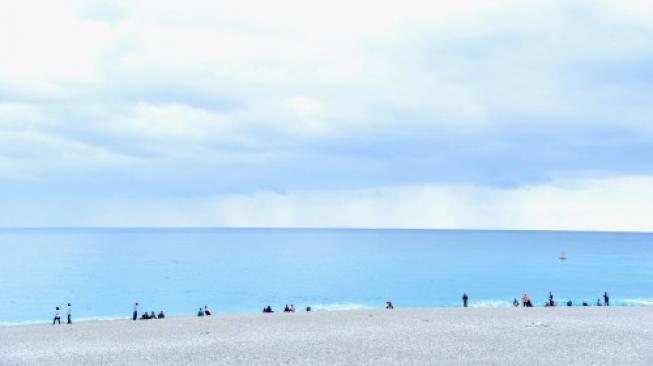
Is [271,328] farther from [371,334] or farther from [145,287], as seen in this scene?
[145,287]

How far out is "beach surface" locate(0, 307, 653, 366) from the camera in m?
17.9

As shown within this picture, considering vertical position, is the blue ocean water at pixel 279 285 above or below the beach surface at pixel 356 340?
above

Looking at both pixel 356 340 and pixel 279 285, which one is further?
pixel 279 285

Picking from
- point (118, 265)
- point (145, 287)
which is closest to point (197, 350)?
point (145, 287)

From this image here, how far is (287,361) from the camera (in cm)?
1741

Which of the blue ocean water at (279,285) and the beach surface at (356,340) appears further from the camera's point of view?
the blue ocean water at (279,285)

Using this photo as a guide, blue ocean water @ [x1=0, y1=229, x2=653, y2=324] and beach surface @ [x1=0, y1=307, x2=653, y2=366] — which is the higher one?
blue ocean water @ [x1=0, y1=229, x2=653, y2=324]

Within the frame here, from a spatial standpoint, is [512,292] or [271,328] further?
[512,292]

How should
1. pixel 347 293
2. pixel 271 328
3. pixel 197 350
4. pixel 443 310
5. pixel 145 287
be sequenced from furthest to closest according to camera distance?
pixel 145 287 < pixel 347 293 < pixel 443 310 < pixel 271 328 < pixel 197 350

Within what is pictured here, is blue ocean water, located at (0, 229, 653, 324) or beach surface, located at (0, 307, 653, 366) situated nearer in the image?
beach surface, located at (0, 307, 653, 366)

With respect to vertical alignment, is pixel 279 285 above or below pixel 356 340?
above

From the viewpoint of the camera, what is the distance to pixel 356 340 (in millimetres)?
21000

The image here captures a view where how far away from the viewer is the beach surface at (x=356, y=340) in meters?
17.9

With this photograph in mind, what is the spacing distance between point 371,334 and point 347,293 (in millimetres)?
43610
